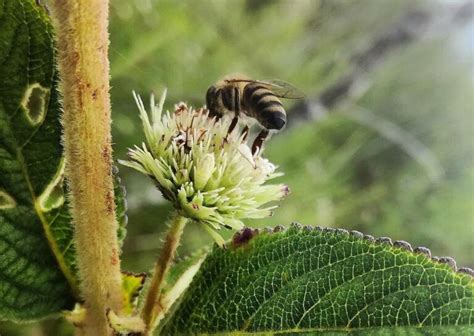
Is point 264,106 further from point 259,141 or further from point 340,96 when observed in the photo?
point 340,96

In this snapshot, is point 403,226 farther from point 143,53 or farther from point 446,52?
point 143,53

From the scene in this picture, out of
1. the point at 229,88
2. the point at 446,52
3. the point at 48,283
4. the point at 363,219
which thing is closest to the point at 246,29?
the point at 363,219

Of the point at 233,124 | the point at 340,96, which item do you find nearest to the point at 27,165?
the point at 233,124

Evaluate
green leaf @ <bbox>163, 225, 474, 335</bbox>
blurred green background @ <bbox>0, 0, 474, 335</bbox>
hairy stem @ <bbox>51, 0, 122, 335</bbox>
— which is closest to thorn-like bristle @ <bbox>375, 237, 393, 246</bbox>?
green leaf @ <bbox>163, 225, 474, 335</bbox>

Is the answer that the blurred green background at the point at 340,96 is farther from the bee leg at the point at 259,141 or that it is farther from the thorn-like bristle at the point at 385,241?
the thorn-like bristle at the point at 385,241

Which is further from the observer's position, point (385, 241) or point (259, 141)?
point (259, 141)

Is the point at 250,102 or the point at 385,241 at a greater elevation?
the point at 250,102

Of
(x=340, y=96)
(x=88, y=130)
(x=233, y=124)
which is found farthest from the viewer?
(x=340, y=96)

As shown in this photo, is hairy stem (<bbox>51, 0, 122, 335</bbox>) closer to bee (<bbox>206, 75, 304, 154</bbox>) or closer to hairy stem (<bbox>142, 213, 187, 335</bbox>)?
hairy stem (<bbox>142, 213, 187, 335</bbox>)
